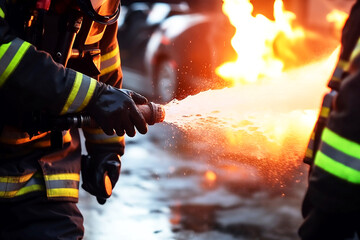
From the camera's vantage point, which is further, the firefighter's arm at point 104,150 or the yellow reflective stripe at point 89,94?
the firefighter's arm at point 104,150

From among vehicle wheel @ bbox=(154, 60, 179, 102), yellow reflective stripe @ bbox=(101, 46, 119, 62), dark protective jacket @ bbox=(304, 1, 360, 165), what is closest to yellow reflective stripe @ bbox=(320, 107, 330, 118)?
dark protective jacket @ bbox=(304, 1, 360, 165)

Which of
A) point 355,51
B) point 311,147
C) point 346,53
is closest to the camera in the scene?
point 355,51

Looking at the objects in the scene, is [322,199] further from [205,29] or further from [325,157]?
[205,29]

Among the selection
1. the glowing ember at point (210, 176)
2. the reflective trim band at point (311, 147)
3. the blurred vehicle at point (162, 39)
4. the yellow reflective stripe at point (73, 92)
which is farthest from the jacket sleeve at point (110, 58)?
the blurred vehicle at point (162, 39)

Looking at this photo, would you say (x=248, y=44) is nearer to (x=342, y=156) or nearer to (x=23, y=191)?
(x=23, y=191)

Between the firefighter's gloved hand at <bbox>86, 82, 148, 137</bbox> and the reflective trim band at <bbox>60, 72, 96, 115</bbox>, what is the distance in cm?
3

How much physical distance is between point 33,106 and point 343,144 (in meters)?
1.23

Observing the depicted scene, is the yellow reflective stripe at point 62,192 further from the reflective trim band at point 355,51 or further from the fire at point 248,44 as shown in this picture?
the reflective trim band at point 355,51

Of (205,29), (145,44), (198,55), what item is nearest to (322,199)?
(198,55)

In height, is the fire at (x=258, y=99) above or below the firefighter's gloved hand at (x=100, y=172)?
above

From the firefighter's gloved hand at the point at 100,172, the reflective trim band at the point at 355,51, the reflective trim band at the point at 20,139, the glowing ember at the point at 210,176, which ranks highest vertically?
the reflective trim band at the point at 355,51

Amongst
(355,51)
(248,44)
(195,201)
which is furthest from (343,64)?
(195,201)

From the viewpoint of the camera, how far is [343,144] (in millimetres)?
1850

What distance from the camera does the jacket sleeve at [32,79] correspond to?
2428 mm
